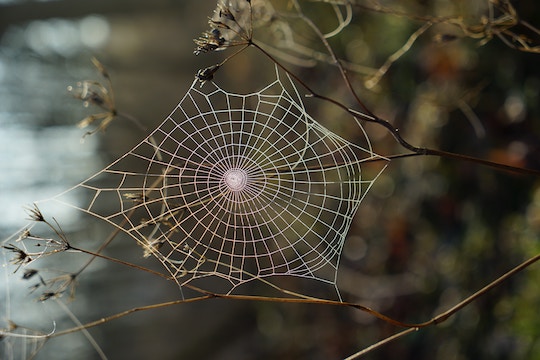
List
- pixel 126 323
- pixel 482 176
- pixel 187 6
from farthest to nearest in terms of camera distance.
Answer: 1. pixel 187 6
2. pixel 126 323
3. pixel 482 176

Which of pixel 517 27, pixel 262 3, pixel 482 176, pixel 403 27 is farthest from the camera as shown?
pixel 403 27

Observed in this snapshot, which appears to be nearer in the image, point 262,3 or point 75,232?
point 262,3

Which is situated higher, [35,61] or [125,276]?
[35,61]

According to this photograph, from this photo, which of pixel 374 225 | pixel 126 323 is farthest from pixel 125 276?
pixel 374 225

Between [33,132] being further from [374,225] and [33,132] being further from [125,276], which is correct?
[374,225]

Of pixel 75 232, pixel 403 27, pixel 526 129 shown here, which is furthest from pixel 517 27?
pixel 75 232

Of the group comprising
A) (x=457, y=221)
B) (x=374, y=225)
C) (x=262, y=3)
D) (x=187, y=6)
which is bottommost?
(x=262, y=3)
